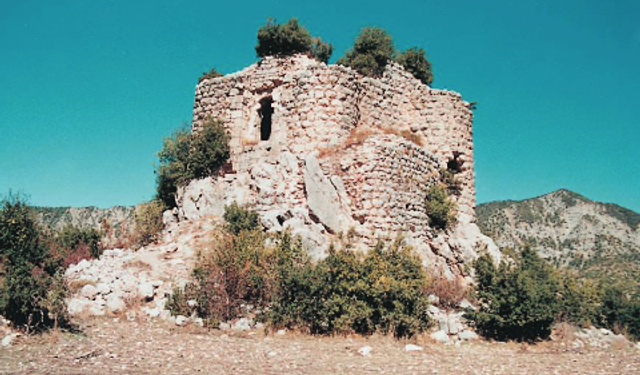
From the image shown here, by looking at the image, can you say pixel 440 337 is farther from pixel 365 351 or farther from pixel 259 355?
pixel 259 355

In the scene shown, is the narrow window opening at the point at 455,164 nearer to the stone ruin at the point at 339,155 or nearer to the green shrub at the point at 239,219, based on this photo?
the stone ruin at the point at 339,155

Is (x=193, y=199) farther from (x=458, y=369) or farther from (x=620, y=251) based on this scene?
(x=620, y=251)

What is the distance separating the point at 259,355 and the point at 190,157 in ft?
31.7

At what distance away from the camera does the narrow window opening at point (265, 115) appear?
16.7 metres

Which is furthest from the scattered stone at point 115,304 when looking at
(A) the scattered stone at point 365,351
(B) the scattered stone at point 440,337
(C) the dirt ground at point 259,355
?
(B) the scattered stone at point 440,337

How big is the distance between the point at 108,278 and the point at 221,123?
701 centimetres

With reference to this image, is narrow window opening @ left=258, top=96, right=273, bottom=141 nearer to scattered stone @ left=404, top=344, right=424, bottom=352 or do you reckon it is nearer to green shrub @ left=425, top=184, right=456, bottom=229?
green shrub @ left=425, top=184, right=456, bottom=229

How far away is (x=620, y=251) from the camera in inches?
1385

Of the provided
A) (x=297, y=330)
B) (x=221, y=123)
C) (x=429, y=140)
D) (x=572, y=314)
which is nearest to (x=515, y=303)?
(x=572, y=314)

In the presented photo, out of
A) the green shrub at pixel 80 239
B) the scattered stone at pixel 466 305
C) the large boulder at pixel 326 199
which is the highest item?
the large boulder at pixel 326 199

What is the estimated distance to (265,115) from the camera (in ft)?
57.8

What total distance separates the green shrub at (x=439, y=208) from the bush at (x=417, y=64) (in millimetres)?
5280

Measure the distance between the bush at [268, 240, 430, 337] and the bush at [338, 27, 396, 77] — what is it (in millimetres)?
8861

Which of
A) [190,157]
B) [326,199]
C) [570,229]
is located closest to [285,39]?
[190,157]
